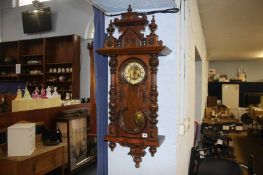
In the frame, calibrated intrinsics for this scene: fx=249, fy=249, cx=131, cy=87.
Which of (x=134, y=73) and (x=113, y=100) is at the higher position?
(x=134, y=73)

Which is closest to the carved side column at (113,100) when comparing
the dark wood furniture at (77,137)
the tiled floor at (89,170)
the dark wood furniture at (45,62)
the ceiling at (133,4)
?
the ceiling at (133,4)


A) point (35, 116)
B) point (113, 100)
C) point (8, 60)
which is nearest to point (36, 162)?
point (35, 116)

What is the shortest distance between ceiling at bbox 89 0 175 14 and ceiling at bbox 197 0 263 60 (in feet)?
4.35

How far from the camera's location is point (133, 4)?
1.59 m

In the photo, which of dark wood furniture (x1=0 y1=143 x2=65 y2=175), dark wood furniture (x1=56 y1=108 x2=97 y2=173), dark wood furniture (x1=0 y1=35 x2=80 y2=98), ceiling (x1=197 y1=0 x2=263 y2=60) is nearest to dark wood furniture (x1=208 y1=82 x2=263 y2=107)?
ceiling (x1=197 y1=0 x2=263 y2=60)

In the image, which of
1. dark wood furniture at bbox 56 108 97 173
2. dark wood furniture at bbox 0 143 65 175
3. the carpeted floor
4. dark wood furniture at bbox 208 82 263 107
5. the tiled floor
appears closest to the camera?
dark wood furniture at bbox 0 143 65 175

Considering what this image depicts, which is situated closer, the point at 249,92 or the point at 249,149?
the point at 249,149

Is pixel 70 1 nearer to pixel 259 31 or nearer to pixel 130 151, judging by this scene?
pixel 259 31

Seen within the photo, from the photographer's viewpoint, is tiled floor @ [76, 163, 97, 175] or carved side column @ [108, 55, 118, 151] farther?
tiled floor @ [76, 163, 97, 175]

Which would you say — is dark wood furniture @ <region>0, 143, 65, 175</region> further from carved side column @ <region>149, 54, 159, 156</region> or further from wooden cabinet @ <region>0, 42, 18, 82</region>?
wooden cabinet @ <region>0, 42, 18, 82</region>

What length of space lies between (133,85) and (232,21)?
2.64 meters

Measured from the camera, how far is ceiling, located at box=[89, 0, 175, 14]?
1.53 m

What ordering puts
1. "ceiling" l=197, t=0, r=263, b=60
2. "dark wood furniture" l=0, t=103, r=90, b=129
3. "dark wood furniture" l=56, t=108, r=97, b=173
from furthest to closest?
"dark wood furniture" l=56, t=108, r=97, b=173
"dark wood furniture" l=0, t=103, r=90, b=129
"ceiling" l=197, t=0, r=263, b=60

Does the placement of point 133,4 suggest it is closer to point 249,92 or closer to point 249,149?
point 249,149
